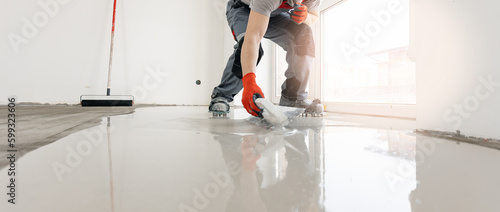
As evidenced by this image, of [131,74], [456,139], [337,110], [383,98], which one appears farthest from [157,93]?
[456,139]

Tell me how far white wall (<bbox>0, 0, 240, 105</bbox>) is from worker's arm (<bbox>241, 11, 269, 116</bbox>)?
270cm

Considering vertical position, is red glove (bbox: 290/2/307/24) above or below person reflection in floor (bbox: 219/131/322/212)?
above

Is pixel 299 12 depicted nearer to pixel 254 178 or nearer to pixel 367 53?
pixel 367 53

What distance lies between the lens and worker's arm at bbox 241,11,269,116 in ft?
3.34

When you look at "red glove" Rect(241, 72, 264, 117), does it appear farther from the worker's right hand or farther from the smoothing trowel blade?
the worker's right hand

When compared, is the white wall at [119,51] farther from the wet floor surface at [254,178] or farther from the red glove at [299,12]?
the wet floor surface at [254,178]

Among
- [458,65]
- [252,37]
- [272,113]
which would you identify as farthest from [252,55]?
[458,65]

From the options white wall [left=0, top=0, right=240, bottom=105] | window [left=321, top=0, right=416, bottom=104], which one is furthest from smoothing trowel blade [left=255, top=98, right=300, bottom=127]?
white wall [left=0, top=0, right=240, bottom=105]

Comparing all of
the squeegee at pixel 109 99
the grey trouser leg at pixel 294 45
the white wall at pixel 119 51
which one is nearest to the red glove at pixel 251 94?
the grey trouser leg at pixel 294 45

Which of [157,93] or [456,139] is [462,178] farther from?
[157,93]

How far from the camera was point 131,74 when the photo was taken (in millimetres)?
3266

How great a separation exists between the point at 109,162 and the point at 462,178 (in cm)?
58

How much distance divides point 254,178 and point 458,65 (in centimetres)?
71

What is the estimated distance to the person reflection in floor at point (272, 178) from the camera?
253 mm
